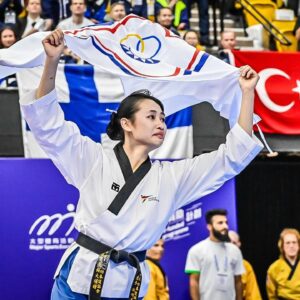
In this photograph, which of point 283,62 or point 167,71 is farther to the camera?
point 283,62

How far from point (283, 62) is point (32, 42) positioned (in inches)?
235

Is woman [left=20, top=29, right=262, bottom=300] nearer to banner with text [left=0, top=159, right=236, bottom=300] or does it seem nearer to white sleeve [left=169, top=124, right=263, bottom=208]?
white sleeve [left=169, top=124, right=263, bottom=208]

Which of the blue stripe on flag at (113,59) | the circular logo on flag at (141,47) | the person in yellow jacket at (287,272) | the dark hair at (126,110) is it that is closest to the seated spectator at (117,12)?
the person in yellow jacket at (287,272)

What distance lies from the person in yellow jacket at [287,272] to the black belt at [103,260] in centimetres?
567

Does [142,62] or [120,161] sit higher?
[142,62]

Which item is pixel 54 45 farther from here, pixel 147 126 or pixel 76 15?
pixel 76 15

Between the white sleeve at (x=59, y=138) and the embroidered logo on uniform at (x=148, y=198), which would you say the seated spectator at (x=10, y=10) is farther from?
the embroidered logo on uniform at (x=148, y=198)

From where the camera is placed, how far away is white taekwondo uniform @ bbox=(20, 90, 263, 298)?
5.02m

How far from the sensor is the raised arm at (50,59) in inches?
196

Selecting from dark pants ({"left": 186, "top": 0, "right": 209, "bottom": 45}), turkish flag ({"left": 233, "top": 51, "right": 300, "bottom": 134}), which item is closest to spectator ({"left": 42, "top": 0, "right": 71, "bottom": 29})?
dark pants ({"left": 186, "top": 0, "right": 209, "bottom": 45})

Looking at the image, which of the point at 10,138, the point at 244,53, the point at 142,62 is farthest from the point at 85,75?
the point at 142,62

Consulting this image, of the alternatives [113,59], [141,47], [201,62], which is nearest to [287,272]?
[201,62]

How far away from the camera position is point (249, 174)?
11.9 meters

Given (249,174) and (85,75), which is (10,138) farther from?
(249,174)
